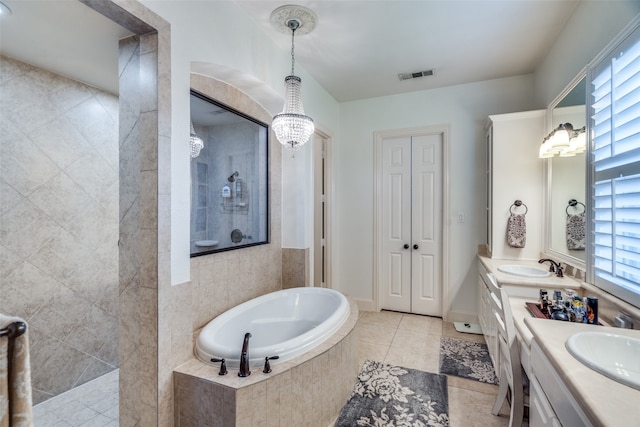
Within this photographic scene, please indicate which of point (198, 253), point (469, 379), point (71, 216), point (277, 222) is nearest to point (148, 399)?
point (198, 253)

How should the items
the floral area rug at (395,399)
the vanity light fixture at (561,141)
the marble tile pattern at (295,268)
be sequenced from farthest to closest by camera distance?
1. the marble tile pattern at (295,268)
2. the vanity light fixture at (561,141)
3. the floral area rug at (395,399)

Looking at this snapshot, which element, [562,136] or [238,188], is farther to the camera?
[238,188]

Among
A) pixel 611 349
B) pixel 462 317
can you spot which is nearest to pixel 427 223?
pixel 462 317

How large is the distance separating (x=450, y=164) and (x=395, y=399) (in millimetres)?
2564

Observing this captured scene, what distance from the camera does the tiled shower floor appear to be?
1.89 meters

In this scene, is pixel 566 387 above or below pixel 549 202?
below

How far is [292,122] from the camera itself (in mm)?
2027

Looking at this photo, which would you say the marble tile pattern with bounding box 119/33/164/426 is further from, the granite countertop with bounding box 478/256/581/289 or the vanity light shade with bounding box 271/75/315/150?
the granite countertop with bounding box 478/256/581/289

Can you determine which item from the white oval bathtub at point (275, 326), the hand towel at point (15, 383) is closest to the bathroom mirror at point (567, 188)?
the white oval bathtub at point (275, 326)

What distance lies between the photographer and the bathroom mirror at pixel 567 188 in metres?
2.00

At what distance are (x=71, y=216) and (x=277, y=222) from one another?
166 cm

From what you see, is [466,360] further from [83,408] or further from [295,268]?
[83,408]

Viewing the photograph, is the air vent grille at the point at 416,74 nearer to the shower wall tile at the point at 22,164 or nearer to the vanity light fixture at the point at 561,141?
the vanity light fixture at the point at 561,141

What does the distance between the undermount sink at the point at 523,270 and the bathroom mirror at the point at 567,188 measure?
0.62 feet
